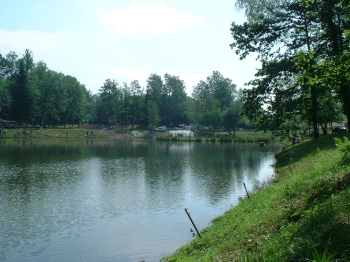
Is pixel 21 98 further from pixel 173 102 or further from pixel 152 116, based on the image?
pixel 173 102

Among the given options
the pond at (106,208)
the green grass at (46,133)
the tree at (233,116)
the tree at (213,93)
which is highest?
the tree at (213,93)

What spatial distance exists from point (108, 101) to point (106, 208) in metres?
107

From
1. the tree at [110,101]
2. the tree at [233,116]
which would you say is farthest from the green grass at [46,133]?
the tree at [233,116]

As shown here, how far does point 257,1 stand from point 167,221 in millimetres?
21676

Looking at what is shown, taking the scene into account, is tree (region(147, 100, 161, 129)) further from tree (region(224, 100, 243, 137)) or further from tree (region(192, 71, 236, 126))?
tree (region(224, 100, 243, 137))

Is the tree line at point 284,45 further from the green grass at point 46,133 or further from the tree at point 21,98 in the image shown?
the tree at point 21,98

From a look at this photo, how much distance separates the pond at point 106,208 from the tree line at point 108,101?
224 feet

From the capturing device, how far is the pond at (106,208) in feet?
44.2

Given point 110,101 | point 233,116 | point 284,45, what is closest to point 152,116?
point 110,101

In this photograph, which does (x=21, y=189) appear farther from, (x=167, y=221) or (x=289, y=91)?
(x=289, y=91)

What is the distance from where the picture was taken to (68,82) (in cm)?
12569

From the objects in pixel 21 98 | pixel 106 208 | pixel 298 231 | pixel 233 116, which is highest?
pixel 21 98

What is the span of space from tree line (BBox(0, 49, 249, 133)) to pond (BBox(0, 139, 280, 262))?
224ft

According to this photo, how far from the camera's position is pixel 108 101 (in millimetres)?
123375
